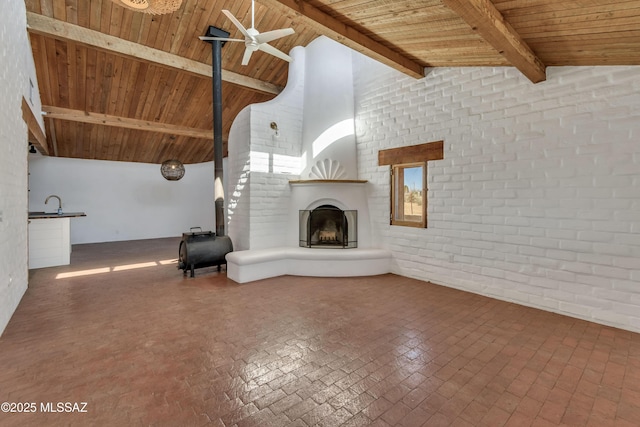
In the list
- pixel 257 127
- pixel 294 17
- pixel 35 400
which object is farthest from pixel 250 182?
pixel 35 400

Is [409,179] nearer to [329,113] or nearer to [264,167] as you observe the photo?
[329,113]

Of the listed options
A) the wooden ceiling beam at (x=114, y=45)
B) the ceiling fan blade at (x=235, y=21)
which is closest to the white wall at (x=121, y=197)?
the wooden ceiling beam at (x=114, y=45)

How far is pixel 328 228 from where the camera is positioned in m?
5.31

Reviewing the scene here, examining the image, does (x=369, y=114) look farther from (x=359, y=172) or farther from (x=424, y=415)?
(x=424, y=415)

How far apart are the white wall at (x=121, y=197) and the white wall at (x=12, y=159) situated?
5108 millimetres

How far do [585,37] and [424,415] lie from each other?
3172 mm

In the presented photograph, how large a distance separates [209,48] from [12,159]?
3.58 meters

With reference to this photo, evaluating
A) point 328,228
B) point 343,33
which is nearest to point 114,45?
point 343,33

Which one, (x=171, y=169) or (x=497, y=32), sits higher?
(x=497, y=32)

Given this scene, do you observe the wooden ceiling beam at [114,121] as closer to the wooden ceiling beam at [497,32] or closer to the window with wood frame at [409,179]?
the window with wood frame at [409,179]

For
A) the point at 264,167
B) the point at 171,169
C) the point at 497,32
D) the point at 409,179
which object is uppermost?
the point at 497,32

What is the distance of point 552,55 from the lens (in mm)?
2928

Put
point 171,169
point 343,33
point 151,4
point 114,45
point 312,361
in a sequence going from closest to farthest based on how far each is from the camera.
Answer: point 312,361 < point 151,4 < point 343,33 < point 114,45 < point 171,169

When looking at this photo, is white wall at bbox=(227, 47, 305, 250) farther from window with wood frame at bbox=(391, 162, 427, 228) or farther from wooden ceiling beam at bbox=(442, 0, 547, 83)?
wooden ceiling beam at bbox=(442, 0, 547, 83)
